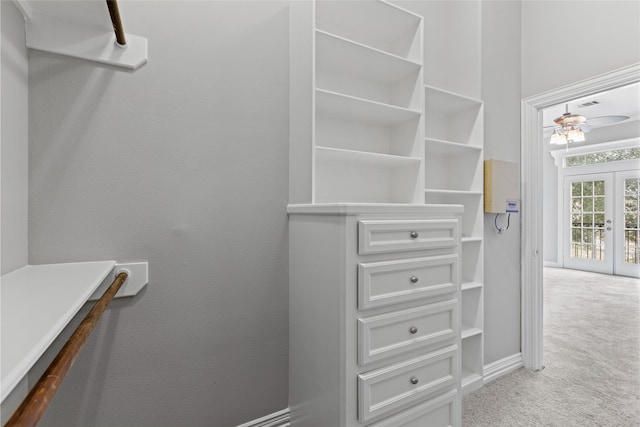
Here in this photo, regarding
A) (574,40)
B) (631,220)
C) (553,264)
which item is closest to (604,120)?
(631,220)

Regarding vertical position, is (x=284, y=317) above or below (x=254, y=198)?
below

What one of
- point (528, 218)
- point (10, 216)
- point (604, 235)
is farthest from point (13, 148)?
point (604, 235)

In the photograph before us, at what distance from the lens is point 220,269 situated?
136 centimetres

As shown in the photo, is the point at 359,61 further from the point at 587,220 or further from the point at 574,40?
the point at 587,220

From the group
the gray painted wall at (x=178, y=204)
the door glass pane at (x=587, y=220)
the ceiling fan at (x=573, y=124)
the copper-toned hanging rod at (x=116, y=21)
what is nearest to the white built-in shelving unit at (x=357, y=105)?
the gray painted wall at (x=178, y=204)

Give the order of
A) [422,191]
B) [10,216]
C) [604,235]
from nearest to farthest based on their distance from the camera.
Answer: [10,216], [422,191], [604,235]

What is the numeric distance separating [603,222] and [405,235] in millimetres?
6429

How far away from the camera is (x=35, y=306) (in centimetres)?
60

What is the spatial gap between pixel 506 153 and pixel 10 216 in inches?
102

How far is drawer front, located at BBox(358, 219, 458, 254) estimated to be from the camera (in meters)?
1.18

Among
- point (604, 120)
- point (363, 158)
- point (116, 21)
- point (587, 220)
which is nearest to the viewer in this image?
point (116, 21)

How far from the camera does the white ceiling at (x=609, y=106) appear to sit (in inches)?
157

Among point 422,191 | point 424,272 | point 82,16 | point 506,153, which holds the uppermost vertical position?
point 82,16

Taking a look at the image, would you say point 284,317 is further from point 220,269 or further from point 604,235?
point 604,235
